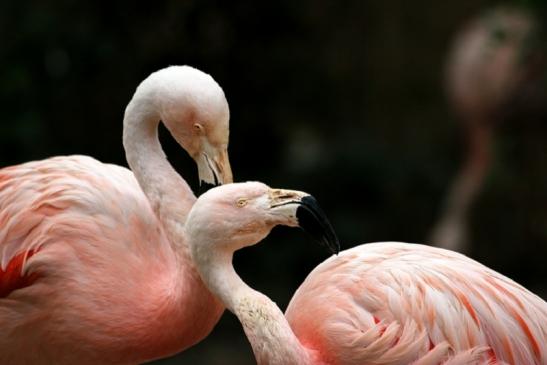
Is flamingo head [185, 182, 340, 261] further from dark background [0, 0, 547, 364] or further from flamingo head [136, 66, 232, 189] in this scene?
dark background [0, 0, 547, 364]

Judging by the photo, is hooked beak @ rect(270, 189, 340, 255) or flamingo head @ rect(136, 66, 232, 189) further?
flamingo head @ rect(136, 66, 232, 189)

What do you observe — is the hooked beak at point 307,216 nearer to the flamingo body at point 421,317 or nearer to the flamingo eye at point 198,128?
the flamingo body at point 421,317

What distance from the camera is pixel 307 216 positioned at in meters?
3.70

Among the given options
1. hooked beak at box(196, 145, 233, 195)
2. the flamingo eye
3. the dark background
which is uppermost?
the flamingo eye

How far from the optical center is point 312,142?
9.88 meters

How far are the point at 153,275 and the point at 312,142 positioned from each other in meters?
5.65

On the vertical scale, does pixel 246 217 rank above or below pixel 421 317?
above

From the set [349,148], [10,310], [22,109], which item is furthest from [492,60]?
[10,310]

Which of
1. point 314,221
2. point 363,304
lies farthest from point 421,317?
point 314,221

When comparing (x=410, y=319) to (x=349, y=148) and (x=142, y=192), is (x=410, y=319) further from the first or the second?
(x=349, y=148)

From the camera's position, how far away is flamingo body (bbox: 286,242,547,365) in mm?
3859

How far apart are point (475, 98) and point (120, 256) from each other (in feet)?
17.3

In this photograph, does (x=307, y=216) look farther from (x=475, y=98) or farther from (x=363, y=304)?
(x=475, y=98)

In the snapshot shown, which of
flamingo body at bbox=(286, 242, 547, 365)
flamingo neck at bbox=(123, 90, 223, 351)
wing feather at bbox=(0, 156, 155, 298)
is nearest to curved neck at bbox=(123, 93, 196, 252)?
flamingo neck at bbox=(123, 90, 223, 351)
